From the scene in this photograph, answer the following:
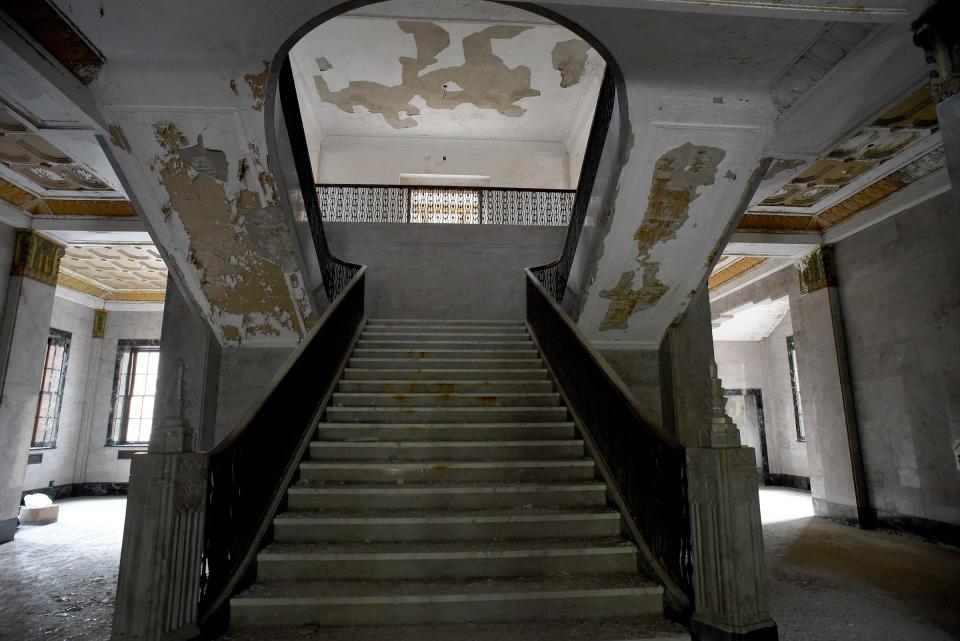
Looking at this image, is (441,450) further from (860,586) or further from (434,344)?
(860,586)

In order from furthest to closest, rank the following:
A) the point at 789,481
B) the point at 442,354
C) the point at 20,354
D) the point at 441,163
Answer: the point at 441,163, the point at 789,481, the point at 20,354, the point at 442,354

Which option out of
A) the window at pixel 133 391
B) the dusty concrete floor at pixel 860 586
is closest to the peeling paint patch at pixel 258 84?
the dusty concrete floor at pixel 860 586

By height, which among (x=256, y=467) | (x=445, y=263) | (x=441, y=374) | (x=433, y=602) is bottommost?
(x=433, y=602)

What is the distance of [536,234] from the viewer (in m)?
9.53

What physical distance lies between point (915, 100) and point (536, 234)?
5.42 m

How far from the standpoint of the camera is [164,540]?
257cm

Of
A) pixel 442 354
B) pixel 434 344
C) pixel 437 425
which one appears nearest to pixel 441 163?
pixel 434 344

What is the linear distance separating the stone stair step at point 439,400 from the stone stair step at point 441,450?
2.24 feet

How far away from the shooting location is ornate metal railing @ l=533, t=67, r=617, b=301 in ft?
18.5

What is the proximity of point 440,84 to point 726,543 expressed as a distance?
34.5 ft

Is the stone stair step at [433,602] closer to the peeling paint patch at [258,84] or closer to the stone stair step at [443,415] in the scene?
the stone stair step at [443,415]

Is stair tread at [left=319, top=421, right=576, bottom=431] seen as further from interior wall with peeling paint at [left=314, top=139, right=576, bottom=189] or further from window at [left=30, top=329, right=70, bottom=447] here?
window at [left=30, top=329, right=70, bottom=447]

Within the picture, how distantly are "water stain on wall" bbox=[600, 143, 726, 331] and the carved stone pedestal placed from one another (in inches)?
181

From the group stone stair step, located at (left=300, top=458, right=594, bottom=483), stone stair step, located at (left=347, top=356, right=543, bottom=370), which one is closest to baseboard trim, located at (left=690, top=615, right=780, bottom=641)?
stone stair step, located at (left=300, top=458, right=594, bottom=483)
